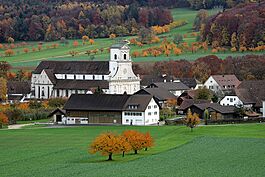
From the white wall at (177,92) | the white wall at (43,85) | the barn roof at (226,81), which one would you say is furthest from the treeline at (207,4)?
the white wall at (177,92)

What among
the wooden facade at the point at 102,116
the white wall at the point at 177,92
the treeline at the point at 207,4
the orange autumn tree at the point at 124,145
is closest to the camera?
the orange autumn tree at the point at 124,145

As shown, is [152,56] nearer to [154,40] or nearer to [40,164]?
[154,40]

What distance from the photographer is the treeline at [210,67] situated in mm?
115363

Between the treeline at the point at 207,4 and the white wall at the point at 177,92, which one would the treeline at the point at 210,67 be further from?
the treeline at the point at 207,4

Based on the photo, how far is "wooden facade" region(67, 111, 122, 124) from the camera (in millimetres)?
78688

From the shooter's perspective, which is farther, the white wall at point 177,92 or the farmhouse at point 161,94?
the white wall at point 177,92

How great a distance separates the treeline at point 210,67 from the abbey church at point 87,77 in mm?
14847

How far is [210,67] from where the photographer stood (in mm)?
120125

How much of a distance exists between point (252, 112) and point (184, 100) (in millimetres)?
8233

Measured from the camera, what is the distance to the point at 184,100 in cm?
8844

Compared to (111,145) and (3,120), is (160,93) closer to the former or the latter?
(3,120)

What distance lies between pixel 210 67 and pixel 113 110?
142 ft

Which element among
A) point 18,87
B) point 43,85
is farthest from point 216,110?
point 18,87

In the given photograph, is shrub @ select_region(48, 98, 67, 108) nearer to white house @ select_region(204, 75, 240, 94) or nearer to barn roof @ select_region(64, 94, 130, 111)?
barn roof @ select_region(64, 94, 130, 111)
